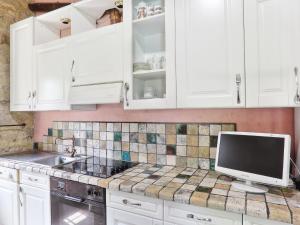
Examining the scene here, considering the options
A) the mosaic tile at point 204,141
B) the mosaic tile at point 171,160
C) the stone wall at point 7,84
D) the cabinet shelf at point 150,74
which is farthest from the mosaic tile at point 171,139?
the stone wall at point 7,84

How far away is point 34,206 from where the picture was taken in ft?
5.66

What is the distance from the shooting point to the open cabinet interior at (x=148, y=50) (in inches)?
58.1

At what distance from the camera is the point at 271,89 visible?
109 cm

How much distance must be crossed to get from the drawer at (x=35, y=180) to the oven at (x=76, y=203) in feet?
0.26

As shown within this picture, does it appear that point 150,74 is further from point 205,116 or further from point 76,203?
point 76,203

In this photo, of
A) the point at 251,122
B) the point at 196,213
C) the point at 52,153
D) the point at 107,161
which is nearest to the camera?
the point at 196,213

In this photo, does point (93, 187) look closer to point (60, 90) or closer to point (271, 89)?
point (60, 90)

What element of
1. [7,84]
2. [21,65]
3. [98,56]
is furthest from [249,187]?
[7,84]

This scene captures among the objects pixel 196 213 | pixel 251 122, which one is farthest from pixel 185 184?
pixel 251 122

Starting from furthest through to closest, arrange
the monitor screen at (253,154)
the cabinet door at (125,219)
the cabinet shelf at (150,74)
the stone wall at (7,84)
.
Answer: the stone wall at (7,84)
the cabinet shelf at (150,74)
the cabinet door at (125,219)
the monitor screen at (253,154)

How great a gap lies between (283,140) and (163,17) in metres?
1.09

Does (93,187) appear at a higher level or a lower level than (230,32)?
lower

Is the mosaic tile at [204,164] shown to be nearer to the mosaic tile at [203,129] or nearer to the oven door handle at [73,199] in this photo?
the mosaic tile at [203,129]

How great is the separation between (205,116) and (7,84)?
223 centimetres
